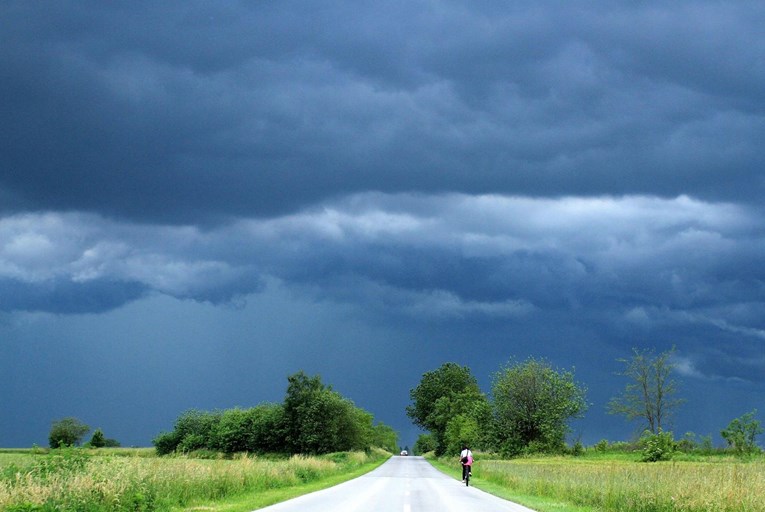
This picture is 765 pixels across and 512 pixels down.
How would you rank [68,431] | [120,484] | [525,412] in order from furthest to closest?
[68,431] → [525,412] → [120,484]

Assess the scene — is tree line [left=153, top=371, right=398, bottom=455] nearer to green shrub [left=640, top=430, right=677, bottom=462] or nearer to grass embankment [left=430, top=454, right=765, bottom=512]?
green shrub [left=640, top=430, right=677, bottom=462]

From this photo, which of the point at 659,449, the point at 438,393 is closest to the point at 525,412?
the point at 659,449

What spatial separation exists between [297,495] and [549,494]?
38.2ft

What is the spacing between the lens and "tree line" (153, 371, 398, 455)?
99.1 meters

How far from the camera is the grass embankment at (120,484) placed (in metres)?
18.2

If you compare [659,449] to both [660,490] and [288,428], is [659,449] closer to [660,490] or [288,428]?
[660,490]

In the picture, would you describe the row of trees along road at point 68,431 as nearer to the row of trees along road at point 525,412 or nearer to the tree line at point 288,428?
the tree line at point 288,428

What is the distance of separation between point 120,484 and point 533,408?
229 feet

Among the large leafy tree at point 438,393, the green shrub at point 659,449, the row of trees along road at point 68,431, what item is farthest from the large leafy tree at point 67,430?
the green shrub at point 659,449

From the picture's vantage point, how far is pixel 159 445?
4259 inches

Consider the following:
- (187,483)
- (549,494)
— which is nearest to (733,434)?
(549,494)

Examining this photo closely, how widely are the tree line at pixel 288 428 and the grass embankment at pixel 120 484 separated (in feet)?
218

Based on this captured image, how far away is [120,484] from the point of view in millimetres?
20703

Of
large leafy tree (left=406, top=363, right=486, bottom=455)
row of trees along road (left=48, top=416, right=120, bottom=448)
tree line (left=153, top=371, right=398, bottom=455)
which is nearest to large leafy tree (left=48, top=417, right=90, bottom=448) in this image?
row of trees along road (left=48, top=416, right=120, bottom=448)
